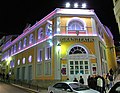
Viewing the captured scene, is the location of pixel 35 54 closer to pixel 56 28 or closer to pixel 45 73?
pixel 45 73

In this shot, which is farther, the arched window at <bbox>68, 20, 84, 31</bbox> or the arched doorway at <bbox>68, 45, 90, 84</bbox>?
the arched window at <bbox>68, 20, 84, 31</bbox>

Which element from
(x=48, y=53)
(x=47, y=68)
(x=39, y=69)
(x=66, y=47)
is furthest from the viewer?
(x=39, y=69)

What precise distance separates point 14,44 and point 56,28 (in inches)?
674

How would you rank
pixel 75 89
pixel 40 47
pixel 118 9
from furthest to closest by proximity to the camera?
1. pixel 40 47
2. pixel 118 9
3. pixel 75 89

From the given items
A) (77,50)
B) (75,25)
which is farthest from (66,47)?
(75,25)

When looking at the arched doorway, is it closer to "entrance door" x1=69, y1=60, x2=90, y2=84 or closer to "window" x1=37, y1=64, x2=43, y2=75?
"entrance door" x1=69, y1=60, x2=90, y2=84

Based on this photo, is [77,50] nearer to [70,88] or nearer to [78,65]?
[78,65]

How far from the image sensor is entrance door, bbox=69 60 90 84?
729 inches

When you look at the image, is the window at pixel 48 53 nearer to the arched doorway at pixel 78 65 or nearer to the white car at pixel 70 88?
the arched doorway at pixel 78 65

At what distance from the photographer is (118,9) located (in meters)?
11.5

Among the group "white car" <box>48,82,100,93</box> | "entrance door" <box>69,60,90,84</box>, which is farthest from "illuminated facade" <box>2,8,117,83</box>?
"white car" <box>48,82,100,93</box>

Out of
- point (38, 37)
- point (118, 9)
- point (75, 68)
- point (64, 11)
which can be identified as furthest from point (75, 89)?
point (38, 37)

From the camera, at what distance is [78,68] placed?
18750 mm

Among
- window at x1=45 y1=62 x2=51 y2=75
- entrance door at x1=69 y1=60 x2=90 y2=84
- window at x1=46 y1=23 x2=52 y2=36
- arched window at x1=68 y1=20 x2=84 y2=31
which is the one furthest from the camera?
window at x1=46 y1=23 x2=52 y2=36
